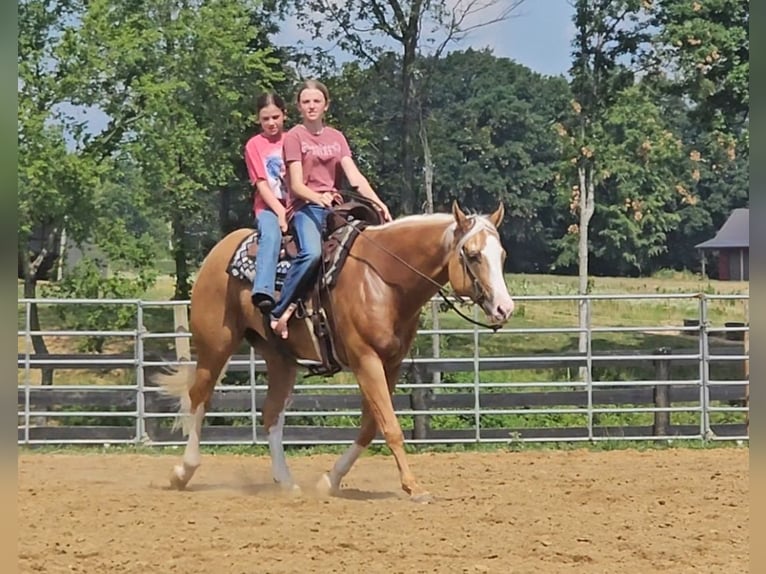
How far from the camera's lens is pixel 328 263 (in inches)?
223

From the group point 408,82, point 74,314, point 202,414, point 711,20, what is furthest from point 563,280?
point 202,414

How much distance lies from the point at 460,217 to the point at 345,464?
5.55 feet

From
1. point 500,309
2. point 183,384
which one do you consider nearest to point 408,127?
point 183,384

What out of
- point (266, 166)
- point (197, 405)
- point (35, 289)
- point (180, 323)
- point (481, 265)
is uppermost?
point (266, 166)

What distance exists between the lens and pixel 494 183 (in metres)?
25.0

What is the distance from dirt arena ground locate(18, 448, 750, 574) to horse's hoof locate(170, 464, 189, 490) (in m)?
0.07

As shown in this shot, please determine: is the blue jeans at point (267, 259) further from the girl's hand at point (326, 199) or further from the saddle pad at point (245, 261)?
the girl's hand at point (326, 199)

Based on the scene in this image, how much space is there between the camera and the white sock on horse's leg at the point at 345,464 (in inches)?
228

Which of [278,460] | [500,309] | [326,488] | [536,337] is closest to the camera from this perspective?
[500,309]

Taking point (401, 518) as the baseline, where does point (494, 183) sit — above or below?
above

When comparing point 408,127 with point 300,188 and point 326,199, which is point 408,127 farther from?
point 300,188

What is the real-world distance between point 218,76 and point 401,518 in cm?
1314

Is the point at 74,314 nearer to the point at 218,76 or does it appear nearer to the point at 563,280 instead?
the point at 218,76

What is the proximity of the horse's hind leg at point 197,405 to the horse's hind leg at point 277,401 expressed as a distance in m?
0.30
